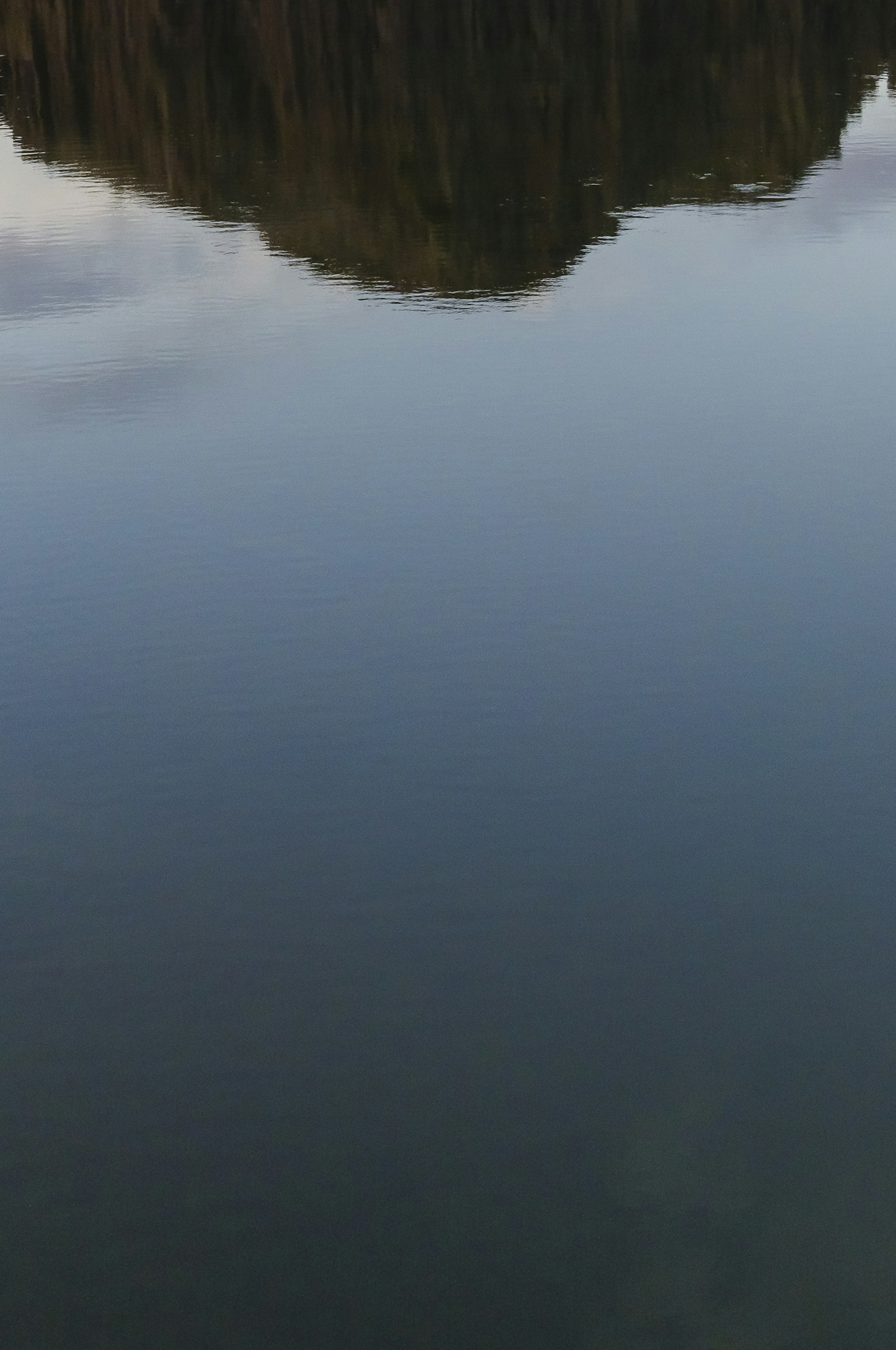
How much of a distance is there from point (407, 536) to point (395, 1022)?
720 cm

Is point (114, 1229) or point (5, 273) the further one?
point (5, 273)

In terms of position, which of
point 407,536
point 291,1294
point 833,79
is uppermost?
point 833,79

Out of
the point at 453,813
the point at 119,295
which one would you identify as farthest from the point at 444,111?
the point at 453,813

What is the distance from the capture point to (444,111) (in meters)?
47.6

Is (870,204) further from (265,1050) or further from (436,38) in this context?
(436,38)

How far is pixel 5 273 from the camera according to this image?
91.2ft

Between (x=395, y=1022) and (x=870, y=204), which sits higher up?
(x=870, y=204)

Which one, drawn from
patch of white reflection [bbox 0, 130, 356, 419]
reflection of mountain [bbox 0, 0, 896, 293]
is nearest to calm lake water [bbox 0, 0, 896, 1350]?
→ patch of white reflection [bbox 0, 130, 356, 419]

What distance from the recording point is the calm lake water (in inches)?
300

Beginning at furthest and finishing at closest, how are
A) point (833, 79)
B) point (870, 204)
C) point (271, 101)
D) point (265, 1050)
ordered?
point (271, 101) → point (833, 79) → point (870, 204) → point (265, 1050)

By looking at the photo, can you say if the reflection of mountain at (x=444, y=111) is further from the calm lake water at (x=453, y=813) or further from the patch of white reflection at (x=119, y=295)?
the calm lake water at (x=453, y=813)

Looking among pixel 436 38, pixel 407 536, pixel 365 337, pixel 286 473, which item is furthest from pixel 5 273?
pixel 436 38

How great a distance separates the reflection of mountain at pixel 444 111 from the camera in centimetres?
3130

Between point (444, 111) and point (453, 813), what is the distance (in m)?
40.0
